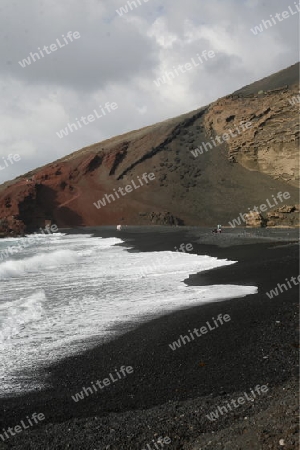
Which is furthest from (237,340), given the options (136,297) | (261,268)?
(261,268)

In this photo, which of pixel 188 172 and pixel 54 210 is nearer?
pixel 188 172

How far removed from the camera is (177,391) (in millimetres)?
6129

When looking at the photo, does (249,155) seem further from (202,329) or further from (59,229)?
(202,329)

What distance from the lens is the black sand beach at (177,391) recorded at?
4867mm

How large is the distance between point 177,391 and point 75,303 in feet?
23.2

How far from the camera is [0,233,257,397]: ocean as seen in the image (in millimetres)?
7945

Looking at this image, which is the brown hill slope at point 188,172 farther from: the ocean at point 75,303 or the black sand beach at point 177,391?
the black sand beach at point 177,391

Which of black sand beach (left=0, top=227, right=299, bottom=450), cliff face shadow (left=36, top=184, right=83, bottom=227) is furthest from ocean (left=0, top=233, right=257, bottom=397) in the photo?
cliff face shadow (left=36, top=184, right=83, bottom=227)

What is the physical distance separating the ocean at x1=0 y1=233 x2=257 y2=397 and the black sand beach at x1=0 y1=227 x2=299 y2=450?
61 cm

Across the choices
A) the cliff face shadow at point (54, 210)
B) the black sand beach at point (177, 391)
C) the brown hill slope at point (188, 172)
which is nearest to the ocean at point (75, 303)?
the black sand beach at point (177, 391)

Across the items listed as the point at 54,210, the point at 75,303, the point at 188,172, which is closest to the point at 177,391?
the point at 75,303

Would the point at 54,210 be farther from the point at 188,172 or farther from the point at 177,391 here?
the point at 177,391

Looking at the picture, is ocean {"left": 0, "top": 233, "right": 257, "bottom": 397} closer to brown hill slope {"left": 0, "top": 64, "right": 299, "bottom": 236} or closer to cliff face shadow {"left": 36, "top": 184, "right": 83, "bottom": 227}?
brown hill slope {"left": 0, "top": 64, "right": 299, "bottom": 236}

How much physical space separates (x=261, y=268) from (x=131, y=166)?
68.7 metres
